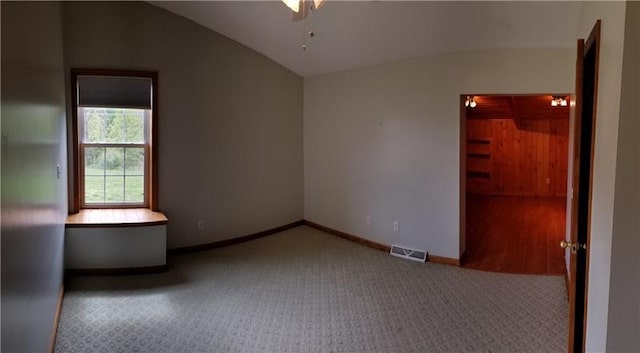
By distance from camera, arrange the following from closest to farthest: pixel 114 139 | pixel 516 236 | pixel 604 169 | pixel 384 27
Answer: pixel 604 169
pixel 384 27
pixel 114 139
pixel 516 236

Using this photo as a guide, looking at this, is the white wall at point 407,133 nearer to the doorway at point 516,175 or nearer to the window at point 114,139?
the doorway at point 516,175

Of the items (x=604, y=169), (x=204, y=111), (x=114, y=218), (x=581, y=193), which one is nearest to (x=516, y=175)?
(x=204, y=111)

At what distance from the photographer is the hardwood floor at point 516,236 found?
456 centimetres

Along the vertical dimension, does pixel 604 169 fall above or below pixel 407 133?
below

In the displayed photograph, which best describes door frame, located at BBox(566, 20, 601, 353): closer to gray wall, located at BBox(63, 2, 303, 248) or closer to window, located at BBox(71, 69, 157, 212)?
gray wall, located at BBox(63, 2, 303, 248)

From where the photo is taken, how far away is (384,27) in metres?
4.21

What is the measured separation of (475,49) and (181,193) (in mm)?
3540

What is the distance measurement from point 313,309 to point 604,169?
7.69 feet

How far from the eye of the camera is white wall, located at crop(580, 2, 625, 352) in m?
1.53

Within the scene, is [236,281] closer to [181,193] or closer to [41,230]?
[181,193]

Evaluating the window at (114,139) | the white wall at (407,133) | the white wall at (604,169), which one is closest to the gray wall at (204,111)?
the window at (114,139)

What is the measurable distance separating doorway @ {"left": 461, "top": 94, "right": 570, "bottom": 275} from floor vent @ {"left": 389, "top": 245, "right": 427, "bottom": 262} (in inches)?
24.6

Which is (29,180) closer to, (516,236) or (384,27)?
(384,27)

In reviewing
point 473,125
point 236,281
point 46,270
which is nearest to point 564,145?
point 473,125
